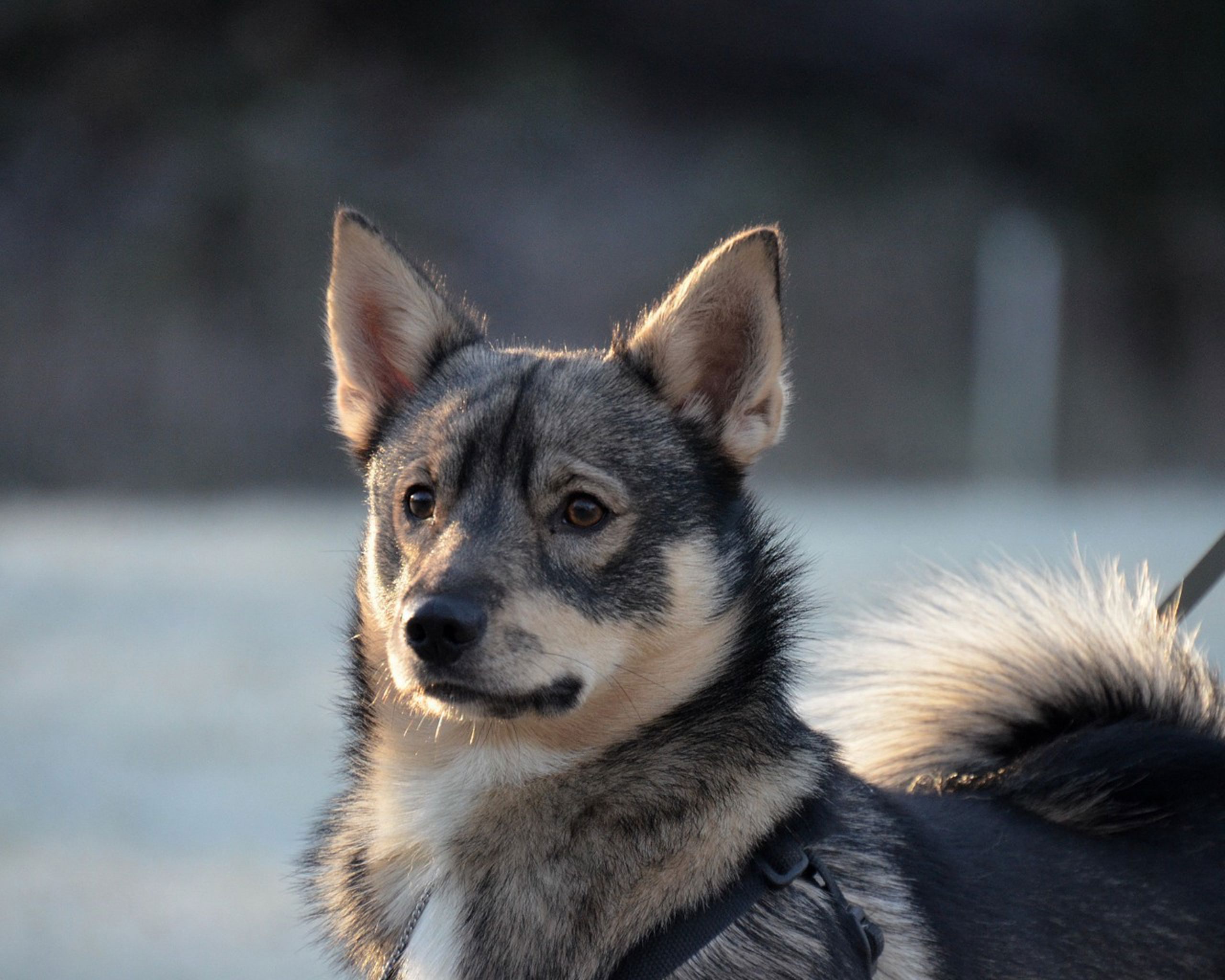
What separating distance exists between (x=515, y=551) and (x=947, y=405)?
12.3 meters

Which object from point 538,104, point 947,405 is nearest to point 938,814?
point 947,405

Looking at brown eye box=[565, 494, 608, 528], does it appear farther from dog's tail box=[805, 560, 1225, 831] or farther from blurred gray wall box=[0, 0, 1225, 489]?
blurred gray wall box=[0, 0, 1225, 489]

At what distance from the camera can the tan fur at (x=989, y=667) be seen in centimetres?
242

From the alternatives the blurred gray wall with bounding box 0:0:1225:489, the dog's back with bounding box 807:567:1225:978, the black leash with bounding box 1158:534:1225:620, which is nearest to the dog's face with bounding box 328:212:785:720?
the dog's back with bounding box 807:567:1225:978

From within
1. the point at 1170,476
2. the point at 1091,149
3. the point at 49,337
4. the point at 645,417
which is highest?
the point at 1091,149

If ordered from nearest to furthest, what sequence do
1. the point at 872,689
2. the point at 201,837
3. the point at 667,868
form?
the point at 667,868
the point at 872,689
the point at 201,837

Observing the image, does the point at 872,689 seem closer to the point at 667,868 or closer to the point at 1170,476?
the point at 667,868

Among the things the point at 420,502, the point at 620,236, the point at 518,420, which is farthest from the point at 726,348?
the point at 620,236

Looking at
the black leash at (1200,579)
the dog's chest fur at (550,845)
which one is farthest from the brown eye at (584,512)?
the black leash at (1200,579)

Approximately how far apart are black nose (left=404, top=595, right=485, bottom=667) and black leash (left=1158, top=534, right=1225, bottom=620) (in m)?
1.44

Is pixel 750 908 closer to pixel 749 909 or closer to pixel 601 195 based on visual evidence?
pixel 749 909

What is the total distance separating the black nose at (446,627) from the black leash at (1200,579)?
1439 mm

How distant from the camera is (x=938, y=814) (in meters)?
2.09

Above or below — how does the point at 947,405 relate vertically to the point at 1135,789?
below
